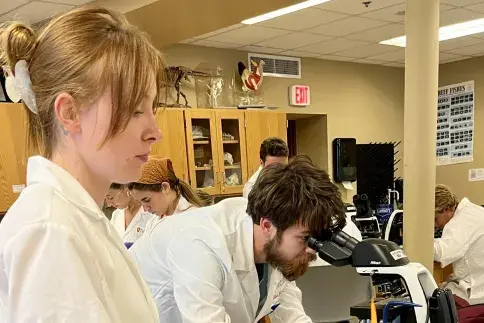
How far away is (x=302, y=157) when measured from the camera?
1.45 meters

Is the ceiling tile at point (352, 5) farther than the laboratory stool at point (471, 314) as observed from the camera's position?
Yes

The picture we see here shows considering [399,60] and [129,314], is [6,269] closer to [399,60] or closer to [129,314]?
[129,314]

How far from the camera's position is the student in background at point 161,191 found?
87.6 inches

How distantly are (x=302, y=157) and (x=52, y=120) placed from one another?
89 centimetres

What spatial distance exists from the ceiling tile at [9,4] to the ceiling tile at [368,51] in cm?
320

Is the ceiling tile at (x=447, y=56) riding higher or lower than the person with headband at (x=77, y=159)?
higher

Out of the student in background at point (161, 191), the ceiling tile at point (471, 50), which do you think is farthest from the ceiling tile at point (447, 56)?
the student in background at point (161, 191)

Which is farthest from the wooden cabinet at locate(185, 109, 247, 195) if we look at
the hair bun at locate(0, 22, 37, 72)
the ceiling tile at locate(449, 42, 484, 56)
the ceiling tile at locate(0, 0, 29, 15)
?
the hair bun at locate(0, 22, 37, 72)

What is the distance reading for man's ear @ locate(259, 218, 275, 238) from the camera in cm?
138

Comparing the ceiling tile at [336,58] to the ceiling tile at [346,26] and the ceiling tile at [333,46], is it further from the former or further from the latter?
the ceiling tile at [346,26]

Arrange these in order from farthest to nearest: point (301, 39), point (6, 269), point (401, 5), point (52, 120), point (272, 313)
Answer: point (301, 39), point (401, 5), point (272, 313), point (52, 120), point (6, 269)

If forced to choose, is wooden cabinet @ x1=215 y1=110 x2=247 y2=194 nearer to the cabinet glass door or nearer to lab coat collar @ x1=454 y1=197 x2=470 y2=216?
the cabinet glass door

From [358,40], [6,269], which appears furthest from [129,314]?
[358,40]

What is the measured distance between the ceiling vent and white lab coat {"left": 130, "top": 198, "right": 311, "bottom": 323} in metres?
3.41
